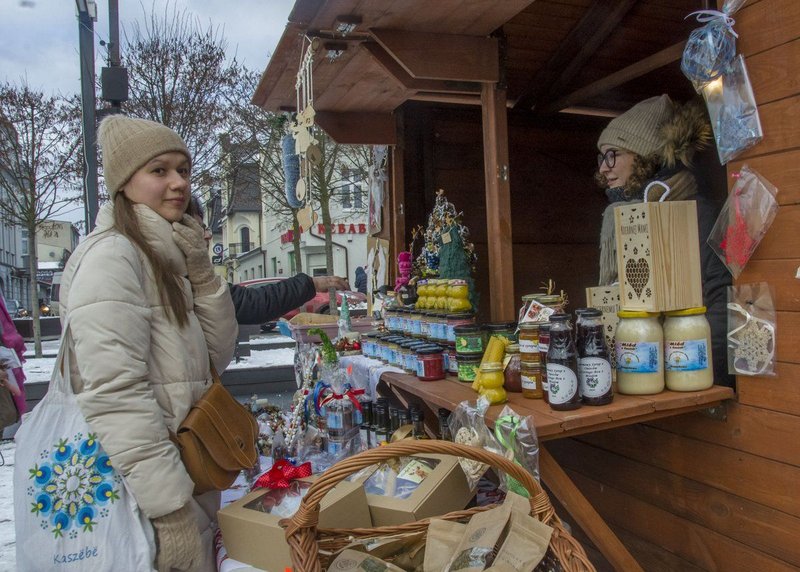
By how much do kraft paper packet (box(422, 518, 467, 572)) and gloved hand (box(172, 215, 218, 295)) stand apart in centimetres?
102

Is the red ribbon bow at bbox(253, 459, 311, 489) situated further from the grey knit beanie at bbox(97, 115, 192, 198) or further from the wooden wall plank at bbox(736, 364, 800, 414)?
the wooden wall plank at bbox(736, 364, 800, 414)

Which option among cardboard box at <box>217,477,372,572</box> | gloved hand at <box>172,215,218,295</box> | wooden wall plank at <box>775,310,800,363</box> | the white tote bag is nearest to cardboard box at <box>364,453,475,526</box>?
cardboard box at <box>217,477,372,572</box>

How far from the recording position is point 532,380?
1.90 meters

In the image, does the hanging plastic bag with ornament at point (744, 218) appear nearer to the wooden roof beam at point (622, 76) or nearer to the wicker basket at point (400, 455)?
the wooden roof beam at point (622, 76)

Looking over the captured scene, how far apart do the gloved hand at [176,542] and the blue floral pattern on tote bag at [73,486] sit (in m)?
0.15

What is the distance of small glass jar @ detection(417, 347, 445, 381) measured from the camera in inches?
92.8

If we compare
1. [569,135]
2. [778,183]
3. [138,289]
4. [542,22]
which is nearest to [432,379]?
[138,289]

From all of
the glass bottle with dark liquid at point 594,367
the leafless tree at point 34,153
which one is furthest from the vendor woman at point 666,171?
the leafless tree at point 34,153

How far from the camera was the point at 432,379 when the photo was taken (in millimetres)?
2355

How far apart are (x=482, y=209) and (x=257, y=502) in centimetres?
244

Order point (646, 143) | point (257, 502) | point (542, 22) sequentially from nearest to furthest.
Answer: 1. point (257, 502)
2. point (646, 143)
3. point (542, 22)

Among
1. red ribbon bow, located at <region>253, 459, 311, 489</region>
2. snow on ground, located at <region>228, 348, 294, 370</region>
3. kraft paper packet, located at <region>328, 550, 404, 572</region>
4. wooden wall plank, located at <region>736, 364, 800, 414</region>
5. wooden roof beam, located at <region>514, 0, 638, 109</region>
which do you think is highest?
wooden roof beam, located at <region>514, 0, 638, 109</region>

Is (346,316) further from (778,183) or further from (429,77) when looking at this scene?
(778,183)

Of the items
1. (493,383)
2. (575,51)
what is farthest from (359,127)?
(493,383)
